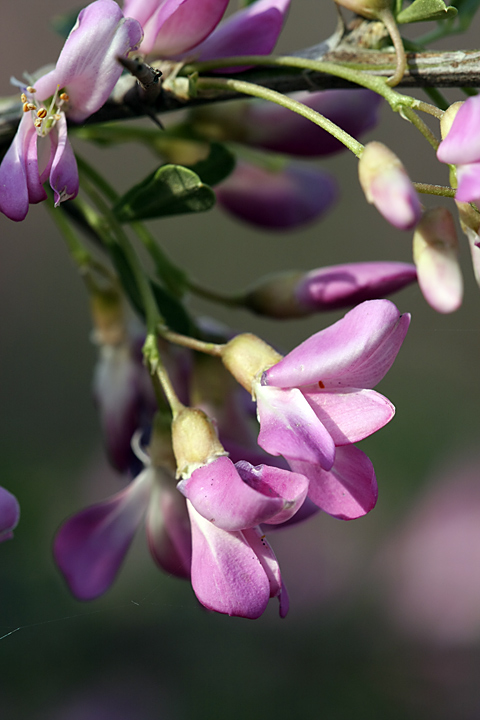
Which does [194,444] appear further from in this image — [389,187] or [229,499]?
[389,187]

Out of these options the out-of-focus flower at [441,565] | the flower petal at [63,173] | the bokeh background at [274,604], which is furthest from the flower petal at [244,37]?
the out-of-focus flower at [441,565]

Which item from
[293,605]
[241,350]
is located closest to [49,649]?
[293,605]

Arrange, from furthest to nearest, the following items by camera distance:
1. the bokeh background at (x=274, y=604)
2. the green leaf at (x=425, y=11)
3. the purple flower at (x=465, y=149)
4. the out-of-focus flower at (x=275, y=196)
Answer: the bokeh background at (x=274, y=604) → the out-of-focus flower at (x=275, y=196) → the green leaf at (x=425, y=11) → the purple flower at (x=465, y=149)

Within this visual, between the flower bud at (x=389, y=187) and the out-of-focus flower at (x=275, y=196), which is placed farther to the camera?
the out-of-focus flower at (x=275, y=196)

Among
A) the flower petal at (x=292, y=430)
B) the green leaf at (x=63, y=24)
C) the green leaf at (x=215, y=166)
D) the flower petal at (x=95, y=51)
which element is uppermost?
the flower petal at (x=95, y=51)

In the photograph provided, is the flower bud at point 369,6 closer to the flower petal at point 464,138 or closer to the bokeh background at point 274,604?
the flower petal at point 464,138

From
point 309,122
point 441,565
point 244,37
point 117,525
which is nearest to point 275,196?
point 309,122

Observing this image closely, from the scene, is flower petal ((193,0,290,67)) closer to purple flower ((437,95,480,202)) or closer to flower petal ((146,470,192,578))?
purple flower ((437,95,480,202))

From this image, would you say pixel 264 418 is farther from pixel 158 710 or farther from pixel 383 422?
pixel 158 710
